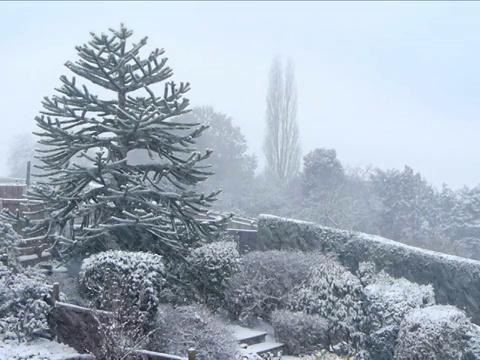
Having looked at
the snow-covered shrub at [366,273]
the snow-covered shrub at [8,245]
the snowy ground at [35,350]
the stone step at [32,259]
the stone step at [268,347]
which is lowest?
the stone step at [268,347]

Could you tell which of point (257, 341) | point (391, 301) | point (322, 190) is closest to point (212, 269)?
point (257, 341)

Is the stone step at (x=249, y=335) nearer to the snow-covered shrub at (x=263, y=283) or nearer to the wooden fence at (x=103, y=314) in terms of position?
the snow-covered shrub at (x=263, y=283)

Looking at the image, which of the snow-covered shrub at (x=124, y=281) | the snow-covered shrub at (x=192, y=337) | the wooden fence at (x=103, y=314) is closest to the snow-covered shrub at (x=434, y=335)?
Answer: the snow-covered shrub at (x=192, y=337)

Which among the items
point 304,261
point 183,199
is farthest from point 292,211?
point 183,199

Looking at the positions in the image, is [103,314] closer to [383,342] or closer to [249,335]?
[249,335]

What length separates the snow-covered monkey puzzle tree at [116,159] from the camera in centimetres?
1528

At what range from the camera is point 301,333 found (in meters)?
14.9

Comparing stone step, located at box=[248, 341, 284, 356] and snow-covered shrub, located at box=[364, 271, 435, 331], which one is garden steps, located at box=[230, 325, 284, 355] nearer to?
stone step, located at box=[248, 341, 284, 356]

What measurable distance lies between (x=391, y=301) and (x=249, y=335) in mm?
3399

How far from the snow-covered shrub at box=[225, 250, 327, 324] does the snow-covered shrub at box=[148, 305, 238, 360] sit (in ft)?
12.1

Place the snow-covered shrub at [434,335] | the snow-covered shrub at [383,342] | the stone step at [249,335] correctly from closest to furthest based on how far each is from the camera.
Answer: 1. the snow-covered shrub at [434,335]
2. the snow-covered shrub at [383,342]
3. the stone step at [249,335]

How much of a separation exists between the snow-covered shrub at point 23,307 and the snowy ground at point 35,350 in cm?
25

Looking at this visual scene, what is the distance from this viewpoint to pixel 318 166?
1523 inches

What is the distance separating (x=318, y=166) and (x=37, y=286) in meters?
27.0
